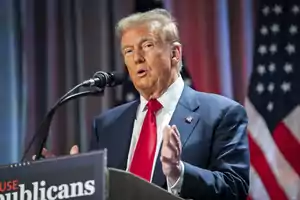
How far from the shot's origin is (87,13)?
143 inches

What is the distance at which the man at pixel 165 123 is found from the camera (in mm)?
2064

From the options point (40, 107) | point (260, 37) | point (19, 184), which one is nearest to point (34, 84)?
point (40, 107)

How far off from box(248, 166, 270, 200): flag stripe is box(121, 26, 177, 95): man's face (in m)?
1.02

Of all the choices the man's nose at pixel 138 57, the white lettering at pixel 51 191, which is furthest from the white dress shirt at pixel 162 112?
the white lettering at pixel 51 191

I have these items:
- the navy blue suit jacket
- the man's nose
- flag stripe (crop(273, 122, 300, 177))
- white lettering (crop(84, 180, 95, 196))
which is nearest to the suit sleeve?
the navy blue suit jacket

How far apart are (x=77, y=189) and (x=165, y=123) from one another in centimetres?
81

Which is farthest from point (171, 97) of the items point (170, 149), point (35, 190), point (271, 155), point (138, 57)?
point (271, 155)

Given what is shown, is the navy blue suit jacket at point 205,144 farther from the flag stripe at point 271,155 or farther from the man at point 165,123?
the flag stripe at point 271,155

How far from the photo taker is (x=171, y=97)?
230cm

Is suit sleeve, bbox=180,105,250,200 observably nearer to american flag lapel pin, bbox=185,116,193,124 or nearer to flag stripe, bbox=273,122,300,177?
american flag lapel pin, bbox=185,116,193,124

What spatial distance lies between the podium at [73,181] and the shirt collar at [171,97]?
2.42ft

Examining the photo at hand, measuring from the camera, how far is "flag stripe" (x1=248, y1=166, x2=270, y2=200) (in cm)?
315

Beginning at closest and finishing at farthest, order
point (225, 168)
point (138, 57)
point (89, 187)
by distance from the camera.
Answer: point (89, 187) → point (225, 168) → point (138, 57)

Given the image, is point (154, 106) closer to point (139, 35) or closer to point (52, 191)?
point (139, 35)
